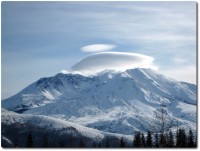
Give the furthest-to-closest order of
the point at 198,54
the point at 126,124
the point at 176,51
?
the point at 126,124, the point at 176,51, the point at 198,54

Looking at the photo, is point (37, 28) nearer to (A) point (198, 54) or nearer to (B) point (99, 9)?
(B) point (99, 9)

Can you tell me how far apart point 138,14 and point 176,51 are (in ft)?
5.47

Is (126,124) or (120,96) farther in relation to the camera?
(120,96)

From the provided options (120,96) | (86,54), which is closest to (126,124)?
(120,96)

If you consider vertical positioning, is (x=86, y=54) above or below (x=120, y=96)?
below

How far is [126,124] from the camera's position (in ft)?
419

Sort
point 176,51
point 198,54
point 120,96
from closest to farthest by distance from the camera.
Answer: point 198,54 → point 176,51 → point 120,96

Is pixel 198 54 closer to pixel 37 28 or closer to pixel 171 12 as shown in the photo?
pixel 171 12

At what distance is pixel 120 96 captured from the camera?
19300 centimetres

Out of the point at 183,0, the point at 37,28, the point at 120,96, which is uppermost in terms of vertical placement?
the point at 120,96

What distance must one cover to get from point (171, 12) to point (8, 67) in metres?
5.13

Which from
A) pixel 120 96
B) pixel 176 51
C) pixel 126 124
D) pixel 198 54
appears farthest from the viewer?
pixel 120 96

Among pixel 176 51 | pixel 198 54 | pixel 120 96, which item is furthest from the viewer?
pixel 120 96

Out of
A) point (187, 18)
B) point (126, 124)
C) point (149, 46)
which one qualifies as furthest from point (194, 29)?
point (126, 124)
